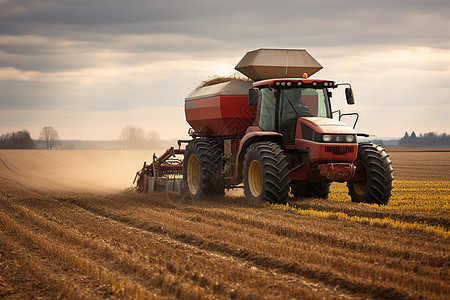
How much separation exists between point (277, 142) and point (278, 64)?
2.77 meters

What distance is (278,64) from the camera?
15.4m

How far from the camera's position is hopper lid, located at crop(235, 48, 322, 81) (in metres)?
15.4

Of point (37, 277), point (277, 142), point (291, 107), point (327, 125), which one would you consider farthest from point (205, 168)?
point (37, 277)

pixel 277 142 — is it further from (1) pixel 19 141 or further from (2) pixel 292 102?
(1) pixel 19 141

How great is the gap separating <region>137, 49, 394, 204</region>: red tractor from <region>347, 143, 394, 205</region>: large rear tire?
2 centimetres

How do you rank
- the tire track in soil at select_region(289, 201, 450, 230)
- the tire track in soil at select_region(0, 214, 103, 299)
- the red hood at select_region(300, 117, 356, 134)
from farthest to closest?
1. the red hood at select_region(300, 117, 356, 134)
2. the tire track in soil at select_region(289, 201, 450, 230)
3. the tire track in soil at select_region(0, 214, 103, 299)

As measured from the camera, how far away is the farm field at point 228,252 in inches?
249

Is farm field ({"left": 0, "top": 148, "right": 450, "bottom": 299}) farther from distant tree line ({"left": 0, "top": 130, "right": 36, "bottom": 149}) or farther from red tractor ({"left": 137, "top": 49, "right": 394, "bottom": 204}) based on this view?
distant tree line ({"left": 0, "top": 130, "right": 36, "bottom": 149})

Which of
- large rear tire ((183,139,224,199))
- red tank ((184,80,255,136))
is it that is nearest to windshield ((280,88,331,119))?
red tank ((184,80,255,136))

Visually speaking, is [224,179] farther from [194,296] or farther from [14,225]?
[194,296]

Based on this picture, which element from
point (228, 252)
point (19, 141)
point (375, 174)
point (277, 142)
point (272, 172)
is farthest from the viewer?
point (19, 141)

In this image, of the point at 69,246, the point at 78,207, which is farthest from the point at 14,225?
the point at 78,207

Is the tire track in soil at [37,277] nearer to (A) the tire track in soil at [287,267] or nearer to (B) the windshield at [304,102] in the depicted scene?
(A) the tire track in soil at [287,267]

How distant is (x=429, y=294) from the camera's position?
6070mm
